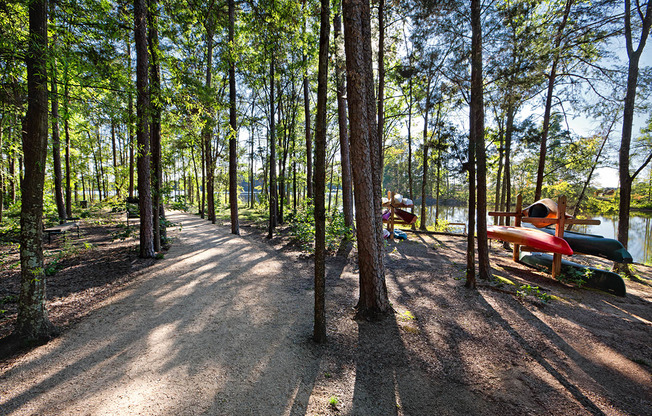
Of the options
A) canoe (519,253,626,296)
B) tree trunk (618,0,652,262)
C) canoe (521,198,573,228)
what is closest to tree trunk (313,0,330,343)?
canoe (519,253,626,296)

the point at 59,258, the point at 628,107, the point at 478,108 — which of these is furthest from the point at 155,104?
the point at 628,107

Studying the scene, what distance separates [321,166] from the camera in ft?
10.8

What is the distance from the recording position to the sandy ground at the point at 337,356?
2.65m

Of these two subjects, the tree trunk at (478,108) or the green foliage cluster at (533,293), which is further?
the tree trunk at (478,108)

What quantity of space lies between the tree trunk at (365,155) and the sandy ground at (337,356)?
2.19 feet

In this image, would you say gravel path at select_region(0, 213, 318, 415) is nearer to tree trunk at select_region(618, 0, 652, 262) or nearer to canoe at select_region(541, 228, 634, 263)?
canoe at select_region(541, 228, 634, 263)

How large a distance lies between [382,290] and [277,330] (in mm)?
1984

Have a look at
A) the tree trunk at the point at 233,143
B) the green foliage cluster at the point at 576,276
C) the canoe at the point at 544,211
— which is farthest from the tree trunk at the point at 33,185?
the canoe at the point at 544,211

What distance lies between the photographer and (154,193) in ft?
24.6

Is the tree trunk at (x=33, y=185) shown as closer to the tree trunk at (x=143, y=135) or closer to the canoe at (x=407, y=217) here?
the tree trunk at (x=143, y=135)

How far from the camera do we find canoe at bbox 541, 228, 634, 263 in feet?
21.2

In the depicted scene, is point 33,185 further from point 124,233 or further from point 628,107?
point 628,107

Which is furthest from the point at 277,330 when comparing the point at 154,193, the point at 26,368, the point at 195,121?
the point at 195,121

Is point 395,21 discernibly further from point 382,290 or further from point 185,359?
point 185,359
